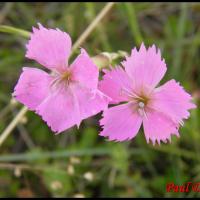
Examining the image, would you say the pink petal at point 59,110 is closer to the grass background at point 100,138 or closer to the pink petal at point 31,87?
A: the pink petal at point 31,87

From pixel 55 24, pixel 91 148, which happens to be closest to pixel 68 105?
pixel 91 148

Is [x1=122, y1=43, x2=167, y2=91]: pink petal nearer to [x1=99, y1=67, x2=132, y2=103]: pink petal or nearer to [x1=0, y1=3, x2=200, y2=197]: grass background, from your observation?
[x1=99, y1=67, x2=132, y2=103]: pink petal

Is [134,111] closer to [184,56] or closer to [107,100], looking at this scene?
[107,100]

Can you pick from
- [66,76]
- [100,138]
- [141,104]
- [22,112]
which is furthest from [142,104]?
[100,138]

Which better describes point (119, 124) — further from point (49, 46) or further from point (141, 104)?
point (49, 46)

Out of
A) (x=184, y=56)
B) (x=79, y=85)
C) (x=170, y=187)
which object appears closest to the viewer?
(x=79, y=85)

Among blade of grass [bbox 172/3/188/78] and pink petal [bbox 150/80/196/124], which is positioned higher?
blade of grass [bbox 172/3/188/78]

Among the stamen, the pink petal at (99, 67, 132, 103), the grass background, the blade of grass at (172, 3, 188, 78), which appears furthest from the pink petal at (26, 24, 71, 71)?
the blade of grass at (172, 3, 188, 78)
